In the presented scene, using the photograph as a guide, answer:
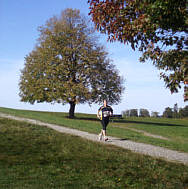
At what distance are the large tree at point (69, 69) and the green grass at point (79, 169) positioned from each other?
71.5 ft

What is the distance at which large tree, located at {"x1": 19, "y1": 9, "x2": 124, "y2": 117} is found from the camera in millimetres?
31750

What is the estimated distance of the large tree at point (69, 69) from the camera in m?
31.8

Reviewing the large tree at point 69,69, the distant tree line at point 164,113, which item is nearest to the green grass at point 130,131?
the large tree at point 69,69

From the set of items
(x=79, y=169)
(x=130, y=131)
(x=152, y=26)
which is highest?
(x=152, y=26)

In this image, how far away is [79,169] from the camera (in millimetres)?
6781

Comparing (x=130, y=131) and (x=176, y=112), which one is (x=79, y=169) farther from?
(x=176, y=112)

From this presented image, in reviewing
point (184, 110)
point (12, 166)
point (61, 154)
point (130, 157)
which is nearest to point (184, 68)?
point (130, 157)

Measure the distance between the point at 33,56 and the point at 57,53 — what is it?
4648 mm

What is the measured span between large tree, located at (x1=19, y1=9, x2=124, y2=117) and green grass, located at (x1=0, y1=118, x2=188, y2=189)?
71.5ft

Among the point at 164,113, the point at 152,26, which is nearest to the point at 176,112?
the point at 164,113

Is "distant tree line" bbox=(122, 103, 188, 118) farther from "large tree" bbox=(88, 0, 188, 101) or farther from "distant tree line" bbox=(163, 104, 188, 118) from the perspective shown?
"large tree" bbox=(88, 0, 188, 101)

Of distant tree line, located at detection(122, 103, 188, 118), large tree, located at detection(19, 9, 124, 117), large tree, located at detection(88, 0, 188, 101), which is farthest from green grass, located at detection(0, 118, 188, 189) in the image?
distant tree line, located at detection(122, 103, 188, 118)

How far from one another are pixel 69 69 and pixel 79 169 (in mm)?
27110

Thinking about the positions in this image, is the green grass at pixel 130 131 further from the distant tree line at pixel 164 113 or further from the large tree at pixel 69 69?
the distant tree line at pixel 164 113
